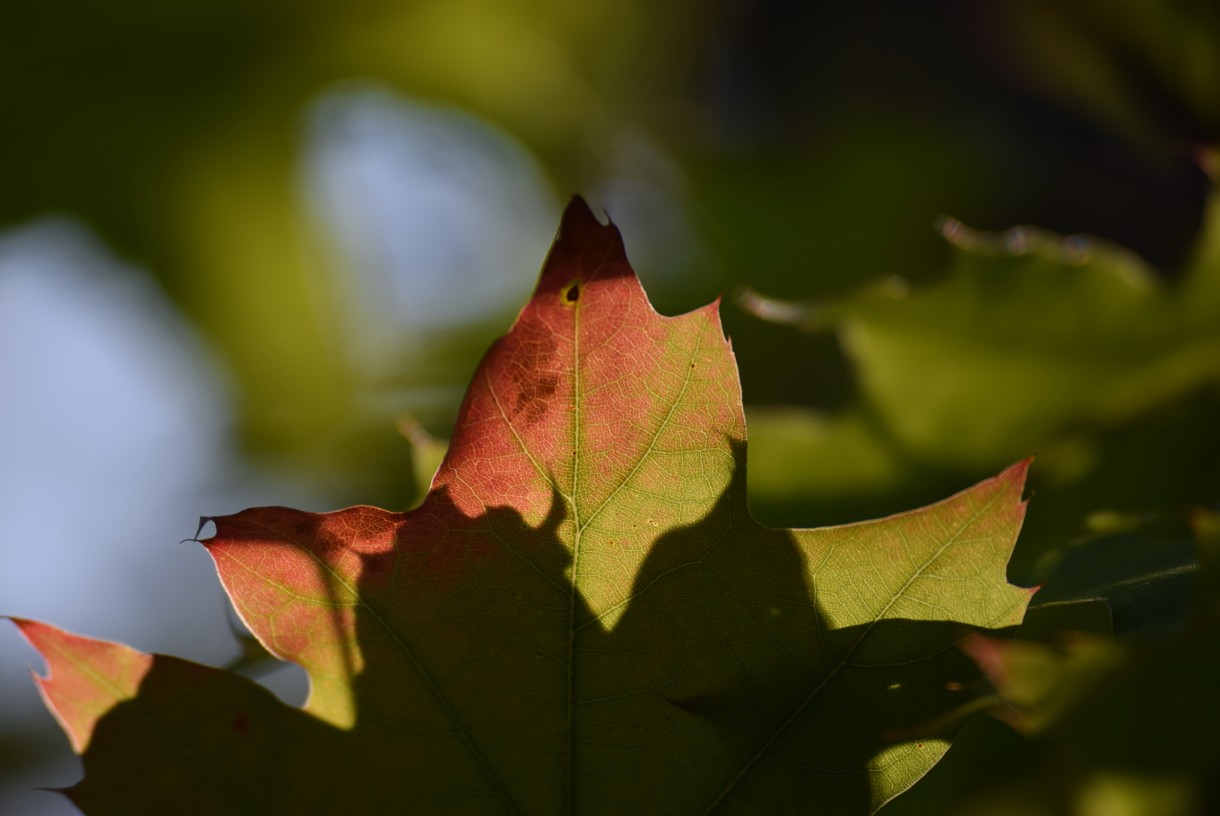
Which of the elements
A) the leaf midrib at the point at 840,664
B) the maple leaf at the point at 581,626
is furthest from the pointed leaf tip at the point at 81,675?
the leaf midrib at the point at 840,664

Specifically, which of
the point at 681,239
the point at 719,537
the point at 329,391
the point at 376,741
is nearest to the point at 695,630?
the point at 719,537

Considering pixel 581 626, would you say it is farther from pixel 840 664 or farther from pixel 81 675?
pixel 81 675

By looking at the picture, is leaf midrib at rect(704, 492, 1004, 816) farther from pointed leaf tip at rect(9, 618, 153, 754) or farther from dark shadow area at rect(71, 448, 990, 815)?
pointed leaf tip at rect(9, 618, 153, 754)

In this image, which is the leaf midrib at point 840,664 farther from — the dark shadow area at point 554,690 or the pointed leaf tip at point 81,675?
the pointed leaf tip at point 81,675

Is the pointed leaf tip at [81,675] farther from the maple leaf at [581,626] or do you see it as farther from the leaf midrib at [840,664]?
the leaf midrib at [840,664]

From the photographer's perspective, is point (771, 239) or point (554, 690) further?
point (771, 239)

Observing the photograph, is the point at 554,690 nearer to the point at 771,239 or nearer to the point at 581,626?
the point at 581,626

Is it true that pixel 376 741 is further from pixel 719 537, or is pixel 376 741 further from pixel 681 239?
pixel 681 239

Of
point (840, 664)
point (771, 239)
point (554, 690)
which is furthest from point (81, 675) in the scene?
point (771, 239)
